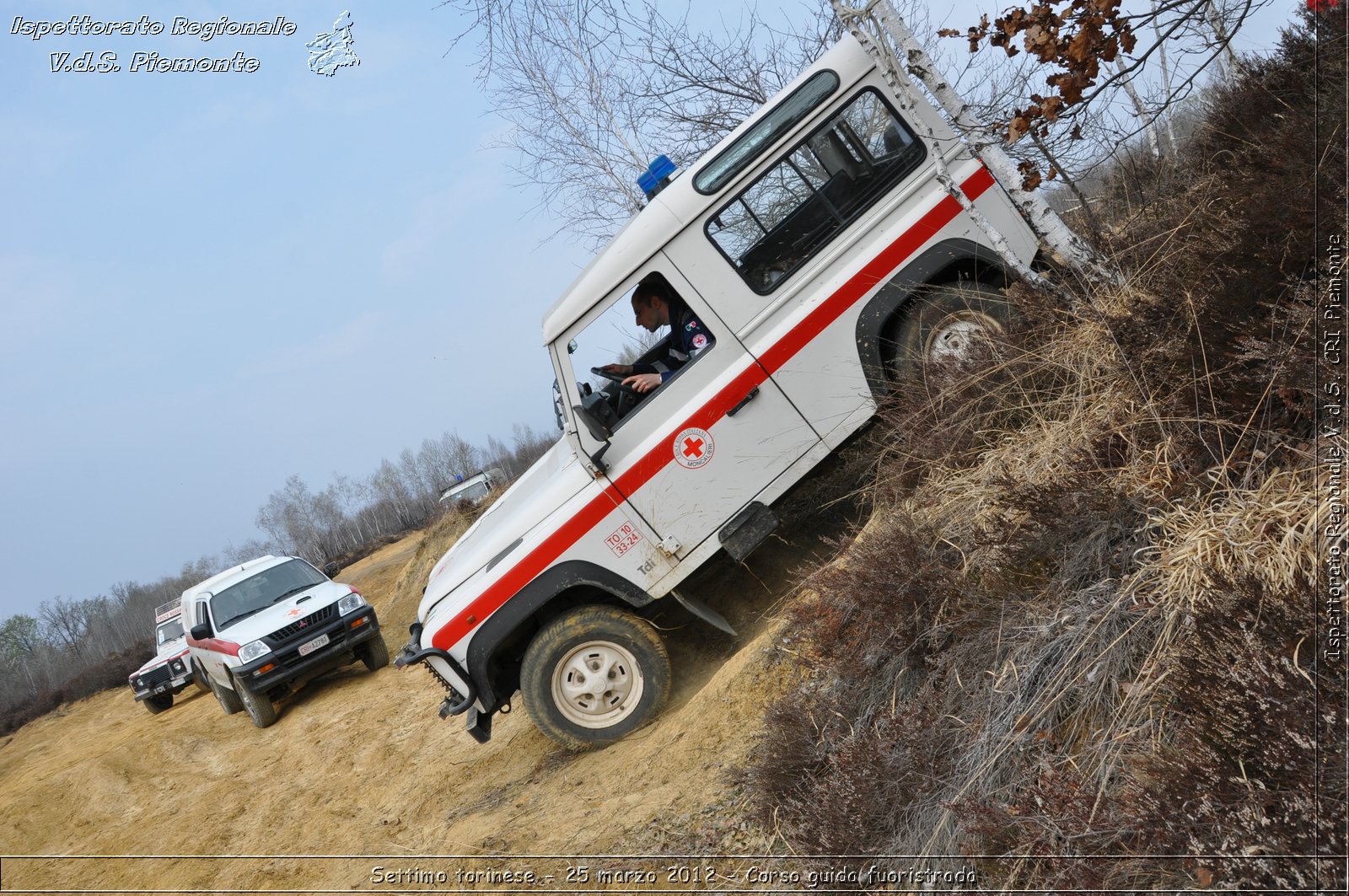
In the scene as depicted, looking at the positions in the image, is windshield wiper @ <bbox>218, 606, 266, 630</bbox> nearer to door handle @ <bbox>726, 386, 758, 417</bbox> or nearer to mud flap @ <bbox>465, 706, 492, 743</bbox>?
mud flap @ <bbox>465, 706, 492, 743</bbox>

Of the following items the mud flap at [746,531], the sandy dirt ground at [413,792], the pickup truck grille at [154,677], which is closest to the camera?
the sandy dirt ground at [413,792]

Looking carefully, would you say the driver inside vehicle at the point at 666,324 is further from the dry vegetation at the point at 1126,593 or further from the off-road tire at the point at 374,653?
the off-road tire at the point at 374,653

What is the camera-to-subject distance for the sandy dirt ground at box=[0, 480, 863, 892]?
4504 millimetres

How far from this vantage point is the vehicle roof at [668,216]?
5.39 m

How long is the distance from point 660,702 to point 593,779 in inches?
27.1

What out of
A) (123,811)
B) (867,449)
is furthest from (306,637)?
(867,449)

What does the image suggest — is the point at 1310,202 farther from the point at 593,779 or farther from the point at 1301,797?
the point at 593,779

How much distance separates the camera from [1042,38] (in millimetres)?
3887

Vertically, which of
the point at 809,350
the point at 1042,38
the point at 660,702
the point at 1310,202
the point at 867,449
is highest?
the point at 1042,38

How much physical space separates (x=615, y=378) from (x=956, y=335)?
2.14 metres

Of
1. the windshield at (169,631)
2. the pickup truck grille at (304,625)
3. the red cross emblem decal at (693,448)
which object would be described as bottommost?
the red cross emblem decal at (693,448)

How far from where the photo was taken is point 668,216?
17.9 feet

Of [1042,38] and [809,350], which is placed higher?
[1042,38]

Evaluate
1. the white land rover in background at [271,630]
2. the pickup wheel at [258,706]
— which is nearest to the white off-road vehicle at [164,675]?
the white land rover in background at [271,630]
